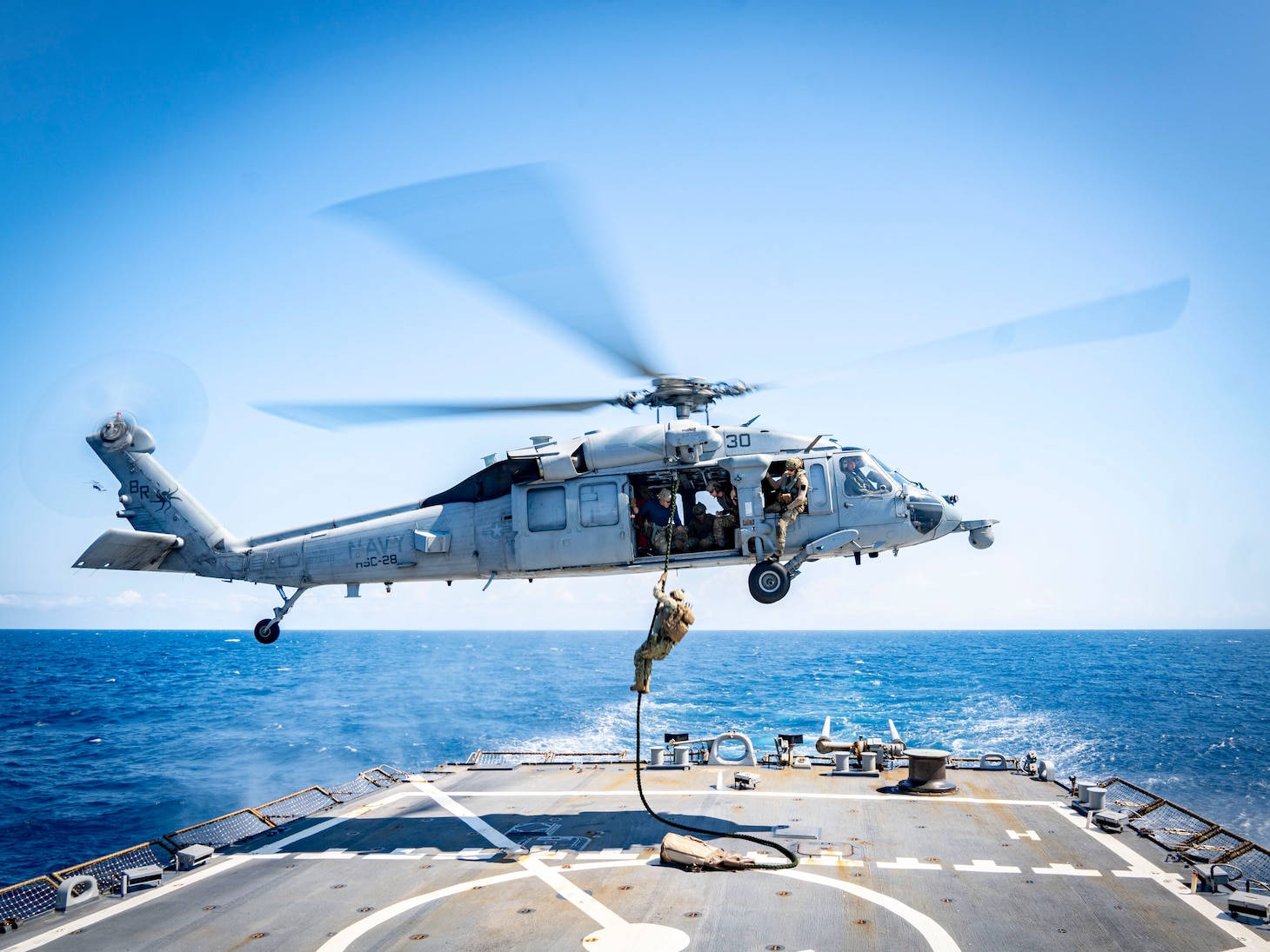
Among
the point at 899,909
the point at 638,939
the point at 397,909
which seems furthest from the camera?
the point at 397,909

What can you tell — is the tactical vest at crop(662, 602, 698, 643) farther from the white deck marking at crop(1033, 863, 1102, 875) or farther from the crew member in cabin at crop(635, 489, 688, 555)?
the white deck marking at crop(1033, 863, 1102, 875)

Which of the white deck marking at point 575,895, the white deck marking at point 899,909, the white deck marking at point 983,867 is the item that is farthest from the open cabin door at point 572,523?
the white deck marking at point 983,867

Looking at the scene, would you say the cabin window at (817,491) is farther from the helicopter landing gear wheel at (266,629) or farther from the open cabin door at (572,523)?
the helicopter landing gear wheel at (266,629)

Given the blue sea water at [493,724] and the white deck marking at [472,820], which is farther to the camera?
the blue sea water at [493,724]

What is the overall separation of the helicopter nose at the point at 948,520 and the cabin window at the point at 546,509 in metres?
6.61

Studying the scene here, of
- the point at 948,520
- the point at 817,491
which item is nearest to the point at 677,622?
the point at 817,491

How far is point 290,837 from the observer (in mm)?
14180

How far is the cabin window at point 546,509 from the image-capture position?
14.3 metres

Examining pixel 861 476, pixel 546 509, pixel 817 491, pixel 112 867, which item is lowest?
pixel 112 867

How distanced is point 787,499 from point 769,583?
147 centimetres

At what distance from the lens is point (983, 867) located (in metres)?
11.6

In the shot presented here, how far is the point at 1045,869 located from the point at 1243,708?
66.1 m

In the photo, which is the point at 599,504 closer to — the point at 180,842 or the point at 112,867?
the point at 180,842

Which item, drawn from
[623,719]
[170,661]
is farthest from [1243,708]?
[170,661]
